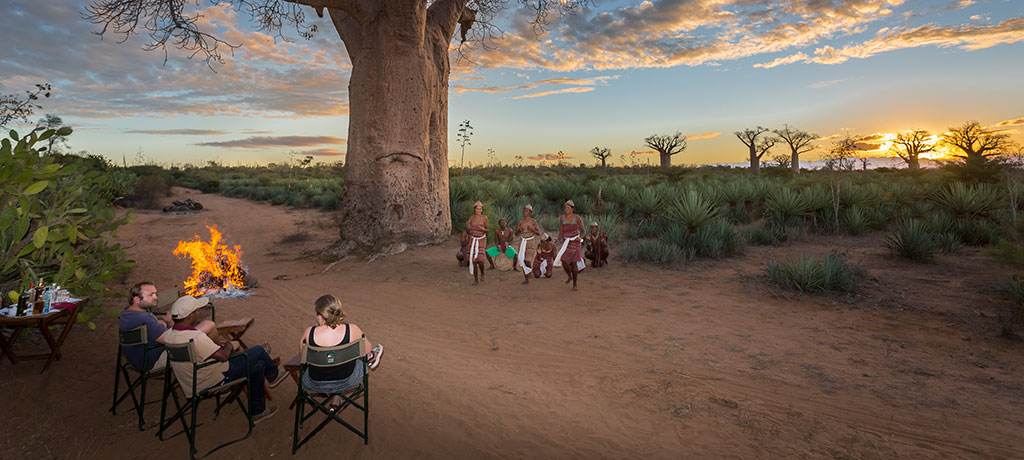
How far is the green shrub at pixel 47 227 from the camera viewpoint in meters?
3.47

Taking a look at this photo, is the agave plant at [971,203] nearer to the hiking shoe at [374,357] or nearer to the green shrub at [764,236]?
the green shrub at [764,236]

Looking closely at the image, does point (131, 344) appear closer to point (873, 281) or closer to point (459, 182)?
point (873, 281)

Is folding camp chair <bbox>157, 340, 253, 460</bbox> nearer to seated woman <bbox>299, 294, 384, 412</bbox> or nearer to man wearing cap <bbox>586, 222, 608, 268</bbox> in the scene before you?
seated woman <bbox>299, 294, 384, 412</bbox>

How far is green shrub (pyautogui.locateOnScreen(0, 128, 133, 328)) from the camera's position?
347 cm

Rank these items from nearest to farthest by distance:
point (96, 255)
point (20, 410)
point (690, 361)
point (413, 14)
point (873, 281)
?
point (20, 410), point (690, 361), point (96, 255), point (873, 281), point (413, 14)

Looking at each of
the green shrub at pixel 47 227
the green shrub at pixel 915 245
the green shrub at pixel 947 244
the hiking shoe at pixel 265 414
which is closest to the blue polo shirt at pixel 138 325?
the green shrub at pixel 47 227

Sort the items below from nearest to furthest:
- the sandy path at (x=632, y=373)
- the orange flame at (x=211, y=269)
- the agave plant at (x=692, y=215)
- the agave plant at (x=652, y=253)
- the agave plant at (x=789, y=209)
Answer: the sandy path at (x=632, y=373) → the orange flame at (x=211, y=269) → the agave plant at (x=652, y=253) → the agave plant at (x=692, y=215) → the agave plant at (x=789, y=209)

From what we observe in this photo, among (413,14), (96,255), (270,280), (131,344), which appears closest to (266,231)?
(270,280)

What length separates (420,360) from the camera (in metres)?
5.25

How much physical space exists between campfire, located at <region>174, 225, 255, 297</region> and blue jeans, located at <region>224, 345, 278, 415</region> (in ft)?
13.1

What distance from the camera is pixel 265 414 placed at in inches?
153

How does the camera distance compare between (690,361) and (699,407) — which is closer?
(699,407)

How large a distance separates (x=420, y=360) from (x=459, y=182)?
11335 millimetres

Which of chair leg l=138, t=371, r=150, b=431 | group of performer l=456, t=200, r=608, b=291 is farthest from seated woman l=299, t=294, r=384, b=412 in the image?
group of performer l=456, t=200, r=608, b=291
